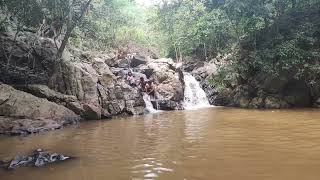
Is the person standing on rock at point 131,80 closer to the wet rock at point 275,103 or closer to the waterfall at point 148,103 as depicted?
the waterfall at point 148,103

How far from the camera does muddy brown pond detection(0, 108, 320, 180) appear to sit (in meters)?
6.35

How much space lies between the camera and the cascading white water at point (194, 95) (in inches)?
931

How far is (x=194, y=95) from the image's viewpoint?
24.4 metres

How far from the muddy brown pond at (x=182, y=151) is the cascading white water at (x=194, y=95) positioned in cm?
1041

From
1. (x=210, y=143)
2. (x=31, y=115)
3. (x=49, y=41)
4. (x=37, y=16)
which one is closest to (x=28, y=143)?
(x=31, y=115)

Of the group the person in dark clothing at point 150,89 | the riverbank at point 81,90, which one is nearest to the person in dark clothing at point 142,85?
the person in dark clothing at point 150,89

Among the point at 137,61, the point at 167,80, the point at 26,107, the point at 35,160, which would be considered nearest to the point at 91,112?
the point at 26,107

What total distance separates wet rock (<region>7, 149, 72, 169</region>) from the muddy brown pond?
1.02 ft

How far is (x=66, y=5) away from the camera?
57.5 ft

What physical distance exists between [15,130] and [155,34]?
32.9m

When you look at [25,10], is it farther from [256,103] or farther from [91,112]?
[256,103]

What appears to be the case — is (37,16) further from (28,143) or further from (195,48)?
(195,48)

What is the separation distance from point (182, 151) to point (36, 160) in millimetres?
3078

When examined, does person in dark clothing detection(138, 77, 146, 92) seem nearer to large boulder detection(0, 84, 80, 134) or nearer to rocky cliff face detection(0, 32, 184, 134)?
rocky cliff face detection(0, 32, 184, 134)
